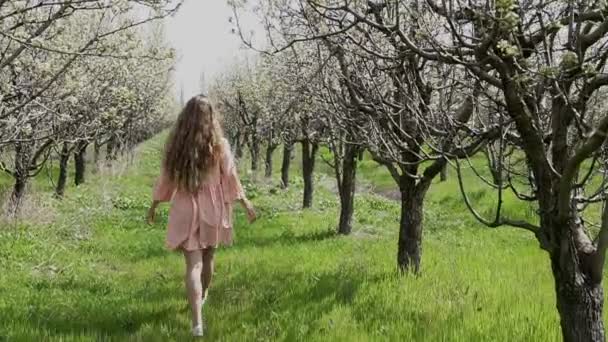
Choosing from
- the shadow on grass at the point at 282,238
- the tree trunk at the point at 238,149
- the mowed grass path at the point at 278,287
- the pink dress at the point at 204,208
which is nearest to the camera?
the mowed grass path at the point at 278,287

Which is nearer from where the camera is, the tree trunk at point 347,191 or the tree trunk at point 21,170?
the tree trunk at point 347,191

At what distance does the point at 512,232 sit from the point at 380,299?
9089mm

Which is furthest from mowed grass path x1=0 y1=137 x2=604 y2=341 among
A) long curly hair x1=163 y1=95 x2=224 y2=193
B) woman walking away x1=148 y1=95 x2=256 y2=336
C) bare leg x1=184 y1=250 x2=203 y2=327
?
long curly hair x1=163 y1=95 x2=224 y2=193

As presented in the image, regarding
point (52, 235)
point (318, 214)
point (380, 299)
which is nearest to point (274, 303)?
point (380, 299)

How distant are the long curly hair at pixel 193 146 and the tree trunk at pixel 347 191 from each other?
7.47 meters

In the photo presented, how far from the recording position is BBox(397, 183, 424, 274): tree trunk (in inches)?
316

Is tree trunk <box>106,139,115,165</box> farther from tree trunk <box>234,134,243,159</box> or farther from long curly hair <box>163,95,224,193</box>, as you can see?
long curly hair <box>163,95,224,193</box>

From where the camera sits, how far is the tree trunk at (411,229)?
8023 millimetres

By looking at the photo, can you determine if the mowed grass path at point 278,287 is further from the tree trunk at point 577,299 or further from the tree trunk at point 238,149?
the tree trunk at point 238,149

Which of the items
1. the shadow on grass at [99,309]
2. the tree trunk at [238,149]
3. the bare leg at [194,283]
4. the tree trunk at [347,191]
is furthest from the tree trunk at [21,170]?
the tree trunk at [238,149]

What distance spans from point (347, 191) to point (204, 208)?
792cm

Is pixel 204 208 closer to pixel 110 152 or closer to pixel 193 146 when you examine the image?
pixel 193 146

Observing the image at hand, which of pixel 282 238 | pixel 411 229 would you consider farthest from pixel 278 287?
pixel 282 238

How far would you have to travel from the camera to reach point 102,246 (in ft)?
36.3
